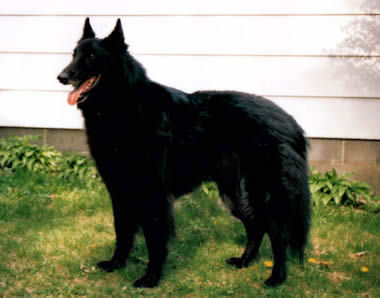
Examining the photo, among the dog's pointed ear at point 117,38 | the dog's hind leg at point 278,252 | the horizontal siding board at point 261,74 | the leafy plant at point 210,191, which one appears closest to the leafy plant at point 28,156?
the horizontal siding board at point 261,74

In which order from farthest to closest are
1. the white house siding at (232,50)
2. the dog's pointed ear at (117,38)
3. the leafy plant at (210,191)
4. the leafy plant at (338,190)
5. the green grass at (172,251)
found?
the white house siding at (232,50), the leafy plant at (210,191), the leafy plant at (338,190), the green grass at (172,251), the dog's pointed ear at (117,38)

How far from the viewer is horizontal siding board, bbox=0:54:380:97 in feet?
15.7

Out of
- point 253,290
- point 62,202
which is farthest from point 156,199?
point 62,202

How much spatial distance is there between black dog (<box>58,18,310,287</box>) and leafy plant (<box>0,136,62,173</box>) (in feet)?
7.53

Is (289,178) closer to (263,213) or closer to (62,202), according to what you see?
(263,213)

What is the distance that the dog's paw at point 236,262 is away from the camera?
3.34 m

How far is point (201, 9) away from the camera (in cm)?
498

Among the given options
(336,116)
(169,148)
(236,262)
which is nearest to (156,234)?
(169,148)

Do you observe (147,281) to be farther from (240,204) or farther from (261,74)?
(261,74)

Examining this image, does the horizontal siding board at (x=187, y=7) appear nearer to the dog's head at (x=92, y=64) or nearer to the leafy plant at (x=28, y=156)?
the leafy plant at (x=28, y=156)

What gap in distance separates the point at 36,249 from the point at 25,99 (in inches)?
102

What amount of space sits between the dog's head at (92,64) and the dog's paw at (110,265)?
1262 mm

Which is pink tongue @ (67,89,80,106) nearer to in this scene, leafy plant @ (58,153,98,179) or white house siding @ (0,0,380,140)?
leafy plant @ (58,153,98,179)

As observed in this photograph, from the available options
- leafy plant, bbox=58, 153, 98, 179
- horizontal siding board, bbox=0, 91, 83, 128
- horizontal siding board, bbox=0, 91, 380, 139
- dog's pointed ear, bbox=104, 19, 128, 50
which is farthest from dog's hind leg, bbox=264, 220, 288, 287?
horizontal siding board, bbox=0, 91, 83, 128
